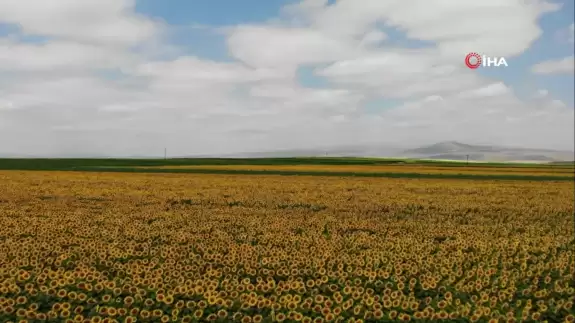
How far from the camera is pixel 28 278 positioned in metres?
12.6

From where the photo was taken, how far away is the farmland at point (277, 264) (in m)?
11.7

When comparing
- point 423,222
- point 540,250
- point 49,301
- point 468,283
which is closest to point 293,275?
point 468,283

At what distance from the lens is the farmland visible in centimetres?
1172

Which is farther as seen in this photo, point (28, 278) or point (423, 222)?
point (423, 222)

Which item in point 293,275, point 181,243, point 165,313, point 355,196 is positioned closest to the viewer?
point 165,313

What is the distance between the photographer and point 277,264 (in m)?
14.7

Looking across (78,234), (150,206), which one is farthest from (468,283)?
(150,206)

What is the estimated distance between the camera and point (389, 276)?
14.4 metres

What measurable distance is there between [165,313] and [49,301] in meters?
2.66

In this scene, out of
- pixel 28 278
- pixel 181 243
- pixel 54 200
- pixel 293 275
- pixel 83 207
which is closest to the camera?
pixel 28 278

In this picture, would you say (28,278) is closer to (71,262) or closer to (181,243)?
(71,262)

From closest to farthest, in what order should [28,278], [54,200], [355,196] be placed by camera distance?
[28,278]
[54,200]
[355,196]

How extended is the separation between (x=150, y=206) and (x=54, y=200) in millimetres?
5604

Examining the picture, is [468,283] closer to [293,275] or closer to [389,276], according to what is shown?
[389,276]
